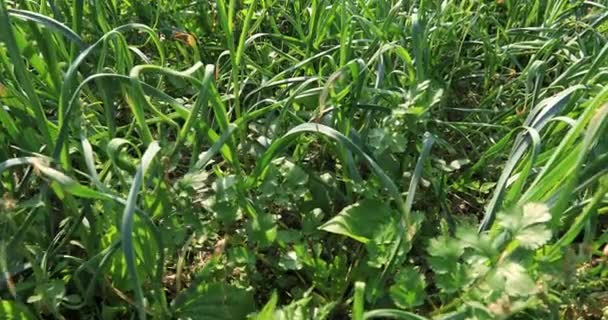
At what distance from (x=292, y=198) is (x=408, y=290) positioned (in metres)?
0.27

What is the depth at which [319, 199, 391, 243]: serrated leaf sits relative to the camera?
37.0 inches

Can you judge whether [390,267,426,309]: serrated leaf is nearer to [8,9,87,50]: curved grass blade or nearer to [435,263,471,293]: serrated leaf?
[435,263,471,293]: serrated leaf

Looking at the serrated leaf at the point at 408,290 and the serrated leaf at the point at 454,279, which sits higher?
the serrated leaf at the point at 454,279

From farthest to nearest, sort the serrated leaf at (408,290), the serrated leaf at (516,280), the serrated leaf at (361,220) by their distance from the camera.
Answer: the serrated leaf at (361,220) → the serrated leaf at (408,290) → the serrated leaf at (516,280)

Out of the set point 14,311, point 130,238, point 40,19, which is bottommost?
point 14,311

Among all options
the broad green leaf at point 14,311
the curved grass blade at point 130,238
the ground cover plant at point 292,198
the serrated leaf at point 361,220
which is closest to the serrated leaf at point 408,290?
the ground cover plant at point 292,198

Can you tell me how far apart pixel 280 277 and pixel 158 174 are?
23 centimetres

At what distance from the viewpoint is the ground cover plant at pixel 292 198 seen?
2.61 ft

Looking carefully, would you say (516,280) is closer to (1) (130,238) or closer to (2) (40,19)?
(1) (130,238)

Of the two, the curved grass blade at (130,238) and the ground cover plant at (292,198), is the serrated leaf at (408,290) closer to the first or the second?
the ground cover plant at (292,198)

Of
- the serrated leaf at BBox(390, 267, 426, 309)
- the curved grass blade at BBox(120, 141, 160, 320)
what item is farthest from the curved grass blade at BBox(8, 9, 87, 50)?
the serrated leaf at BBox(390, 267, 426, 309)

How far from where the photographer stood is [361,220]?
0.96 meters

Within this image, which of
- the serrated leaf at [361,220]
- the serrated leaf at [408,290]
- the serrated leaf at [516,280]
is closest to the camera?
the serrated leaf at [516,280]

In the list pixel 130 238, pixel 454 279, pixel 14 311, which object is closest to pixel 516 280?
pixel 454 279
